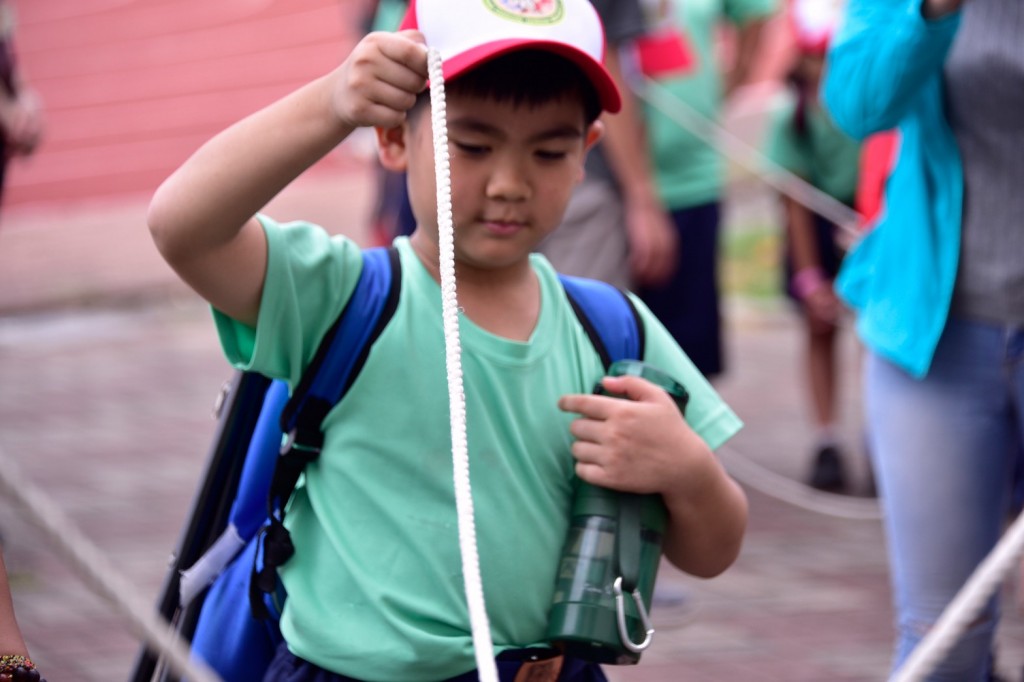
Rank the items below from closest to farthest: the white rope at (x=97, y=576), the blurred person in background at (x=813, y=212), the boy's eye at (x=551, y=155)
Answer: the white rope at (x=97, y=576)
the boy's eye at (x=551, y=155)
the blurred person in background at (x=813, y=212)

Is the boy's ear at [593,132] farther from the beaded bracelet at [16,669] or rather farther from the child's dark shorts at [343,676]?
the beaded bracelet at [16,669]

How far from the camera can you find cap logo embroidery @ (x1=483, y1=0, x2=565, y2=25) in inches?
71.2

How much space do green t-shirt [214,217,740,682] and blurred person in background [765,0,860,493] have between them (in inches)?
134

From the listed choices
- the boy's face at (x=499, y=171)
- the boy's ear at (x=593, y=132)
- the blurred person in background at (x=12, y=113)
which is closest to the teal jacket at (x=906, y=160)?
the boy's ear at (x=593, y=132)

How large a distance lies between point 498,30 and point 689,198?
274 cm

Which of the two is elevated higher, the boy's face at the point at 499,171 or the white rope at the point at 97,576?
the boy's face at the point at 499,171

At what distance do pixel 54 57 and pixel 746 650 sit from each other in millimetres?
14695

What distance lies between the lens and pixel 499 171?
1.82m

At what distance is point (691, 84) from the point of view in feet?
14.8

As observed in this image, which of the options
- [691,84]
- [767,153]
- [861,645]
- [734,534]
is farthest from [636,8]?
[734,534]

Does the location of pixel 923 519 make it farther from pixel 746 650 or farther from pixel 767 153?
pixel 767 153

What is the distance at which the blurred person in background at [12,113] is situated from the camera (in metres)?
4.57

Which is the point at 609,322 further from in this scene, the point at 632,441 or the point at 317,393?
the point at 317,393

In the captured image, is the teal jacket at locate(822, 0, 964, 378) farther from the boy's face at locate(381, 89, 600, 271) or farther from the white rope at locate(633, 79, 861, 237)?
the white rope at locate(633, 79, 861, 237)
